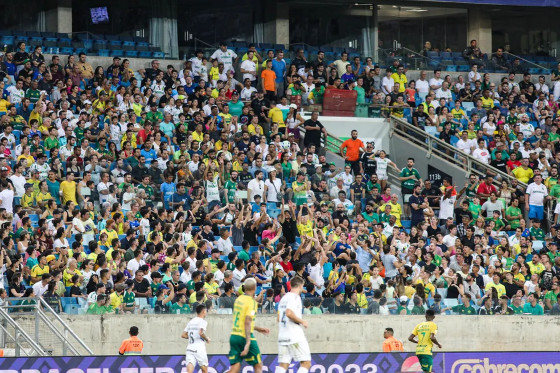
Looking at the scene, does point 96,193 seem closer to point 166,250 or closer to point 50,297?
point 166,250

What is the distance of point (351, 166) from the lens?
3156 centimetres

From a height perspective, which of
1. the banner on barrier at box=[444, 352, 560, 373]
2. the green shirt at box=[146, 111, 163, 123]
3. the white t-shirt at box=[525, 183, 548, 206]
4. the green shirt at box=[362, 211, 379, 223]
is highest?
the green shirt at box=[146, 111, 163, 123]

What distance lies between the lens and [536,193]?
31438 millimetres

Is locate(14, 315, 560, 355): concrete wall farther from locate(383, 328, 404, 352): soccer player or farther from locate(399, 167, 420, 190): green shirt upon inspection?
locate(399, 167, 420, 190): green shirt

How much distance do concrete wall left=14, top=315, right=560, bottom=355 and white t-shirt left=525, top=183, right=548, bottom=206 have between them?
4997 millimetres

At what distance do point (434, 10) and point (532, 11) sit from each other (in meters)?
3.87

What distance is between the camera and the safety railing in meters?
21.5

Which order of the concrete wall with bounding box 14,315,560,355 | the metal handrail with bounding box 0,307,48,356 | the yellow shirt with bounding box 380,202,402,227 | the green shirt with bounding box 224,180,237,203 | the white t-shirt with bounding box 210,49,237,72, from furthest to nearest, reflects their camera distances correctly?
the white t-shirt with bounding box 210,49,237,72
the yellow shirt with bounding box 380,202,402,227
the green shirt with bounding box 224,180,237,203
the concrete wall with bounding box 14,315,560,355
the metal handrail with bounding box 0,307,48,356

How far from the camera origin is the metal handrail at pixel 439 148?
3291 centimetres

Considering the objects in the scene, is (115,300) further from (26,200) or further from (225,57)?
(225,57)

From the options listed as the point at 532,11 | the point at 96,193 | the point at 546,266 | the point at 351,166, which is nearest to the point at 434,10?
the point at 532,11

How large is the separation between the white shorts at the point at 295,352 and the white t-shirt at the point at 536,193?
16.0 meters

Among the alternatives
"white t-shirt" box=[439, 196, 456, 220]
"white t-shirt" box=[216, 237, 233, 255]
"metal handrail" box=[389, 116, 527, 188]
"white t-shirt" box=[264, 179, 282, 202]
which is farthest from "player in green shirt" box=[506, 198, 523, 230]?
"white t-shirt" box=[216, 237, 233, 255]

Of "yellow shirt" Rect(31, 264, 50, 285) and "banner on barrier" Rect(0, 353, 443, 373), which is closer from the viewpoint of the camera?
"banner on barrier" Rect(0, 353, 443, 373)
